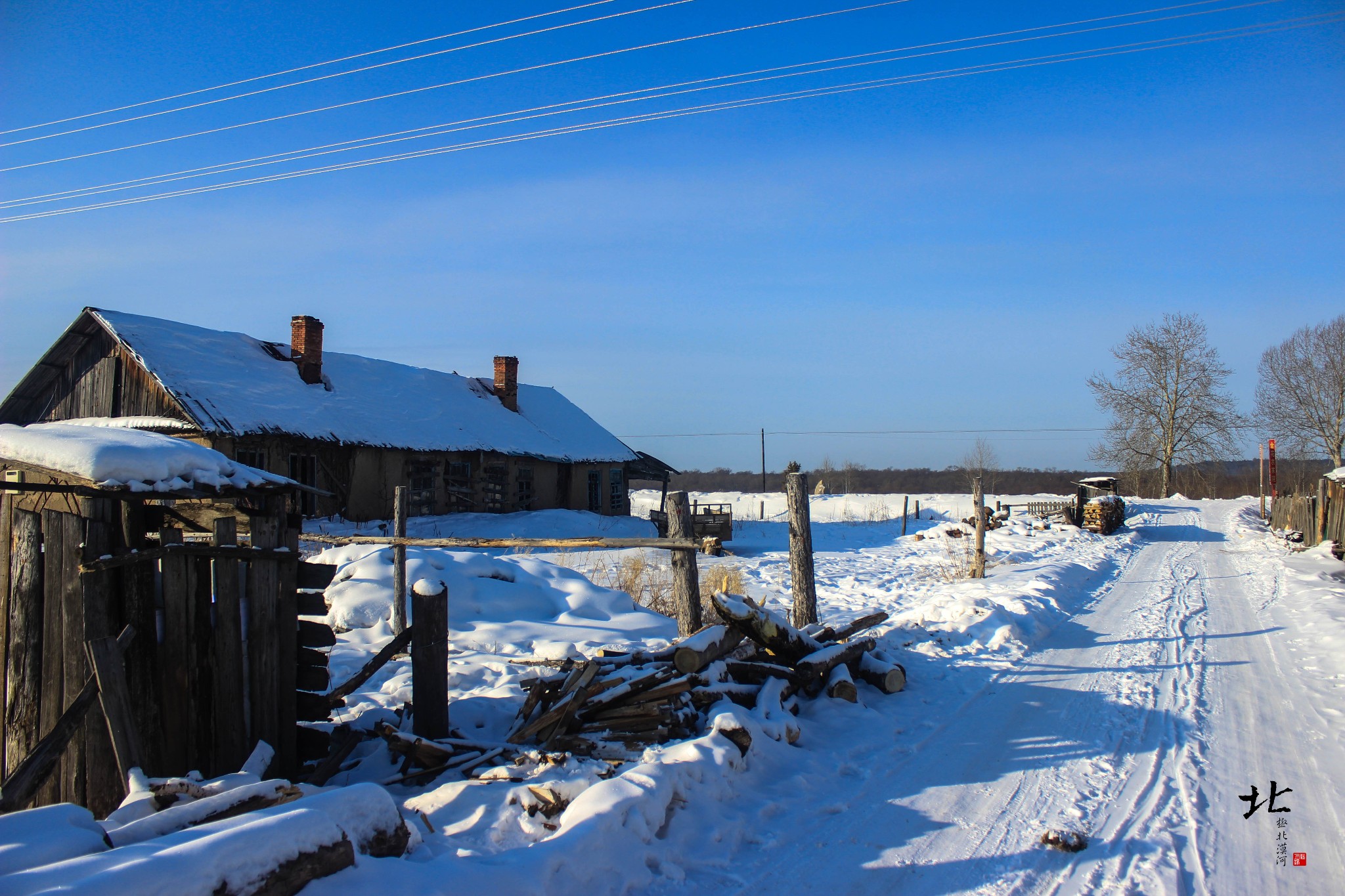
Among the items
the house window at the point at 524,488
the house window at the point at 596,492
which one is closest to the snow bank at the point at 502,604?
the house window at the point at 524,488

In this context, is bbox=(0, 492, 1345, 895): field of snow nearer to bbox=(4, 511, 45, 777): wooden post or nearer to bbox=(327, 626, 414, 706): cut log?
bbox=(327, 626, 414, 706): cut log

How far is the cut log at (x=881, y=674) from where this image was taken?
7605 mm

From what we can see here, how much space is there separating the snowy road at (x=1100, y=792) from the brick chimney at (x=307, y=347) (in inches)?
831

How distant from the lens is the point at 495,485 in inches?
1057

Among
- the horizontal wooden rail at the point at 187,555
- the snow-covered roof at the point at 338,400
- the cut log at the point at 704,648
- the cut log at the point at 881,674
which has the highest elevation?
the snow-covered roof at the point at 338,400

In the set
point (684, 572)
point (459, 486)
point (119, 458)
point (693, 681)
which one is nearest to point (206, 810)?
point (119, 458)

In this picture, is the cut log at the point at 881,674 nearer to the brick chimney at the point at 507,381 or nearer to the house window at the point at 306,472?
the house window at the point at 306,472

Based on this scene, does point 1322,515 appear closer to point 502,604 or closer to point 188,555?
point 502,604

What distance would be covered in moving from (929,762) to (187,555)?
5143 millimetres

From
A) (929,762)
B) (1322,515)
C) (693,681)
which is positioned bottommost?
(929,762)

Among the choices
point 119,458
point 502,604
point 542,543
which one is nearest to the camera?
point 119,458

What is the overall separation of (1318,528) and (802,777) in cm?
2137

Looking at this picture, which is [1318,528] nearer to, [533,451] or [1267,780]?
[1267,780]

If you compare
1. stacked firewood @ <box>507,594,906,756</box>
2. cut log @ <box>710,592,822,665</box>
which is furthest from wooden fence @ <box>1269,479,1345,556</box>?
cut log @ <box>710,592,822,665</box>
